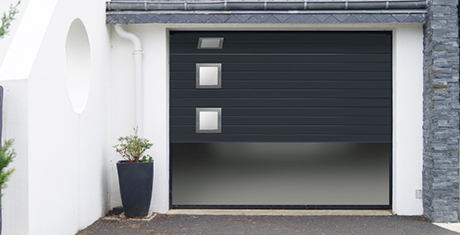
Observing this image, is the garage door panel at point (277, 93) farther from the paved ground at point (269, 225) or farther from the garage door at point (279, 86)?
the paved ground at point (269, 225)

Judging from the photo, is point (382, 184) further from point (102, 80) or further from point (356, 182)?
point (102, 80)

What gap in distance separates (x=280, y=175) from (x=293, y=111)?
5.42 m

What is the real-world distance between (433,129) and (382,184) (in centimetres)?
511

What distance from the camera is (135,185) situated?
5789mm

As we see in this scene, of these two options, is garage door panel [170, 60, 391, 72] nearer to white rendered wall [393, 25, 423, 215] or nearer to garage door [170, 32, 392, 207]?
garage door [170, 32, 392, 207]

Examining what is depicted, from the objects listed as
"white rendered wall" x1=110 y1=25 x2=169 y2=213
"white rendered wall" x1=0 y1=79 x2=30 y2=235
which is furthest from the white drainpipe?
"white rendered wall" x1=0 y1=79 x2=30 y2=235

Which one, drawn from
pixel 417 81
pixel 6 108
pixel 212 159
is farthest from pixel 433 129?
pixel 212 159

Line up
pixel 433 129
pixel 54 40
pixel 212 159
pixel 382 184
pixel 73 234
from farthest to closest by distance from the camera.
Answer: pixel 212 159, pixel 382 184, pixel 433 129, pixel 73 234, pixel 54 40

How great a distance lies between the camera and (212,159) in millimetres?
13156

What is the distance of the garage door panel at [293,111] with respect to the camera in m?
6.44

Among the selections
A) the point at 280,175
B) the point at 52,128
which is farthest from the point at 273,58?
the point at 280,175

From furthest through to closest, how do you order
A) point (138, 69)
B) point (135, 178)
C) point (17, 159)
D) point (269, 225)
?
point (138, 69) → point (135, 178) → point (269, 225) → point (17, 159)

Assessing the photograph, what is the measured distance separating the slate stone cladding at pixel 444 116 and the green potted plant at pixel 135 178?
140 inches

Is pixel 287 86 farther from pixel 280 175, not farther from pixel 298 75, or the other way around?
pixel 280 175
